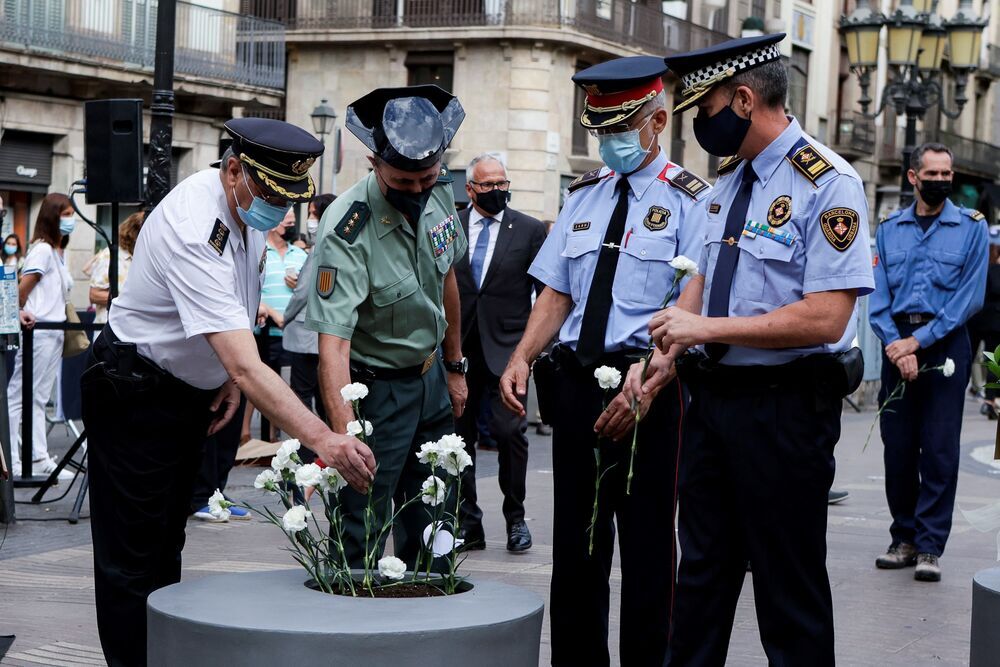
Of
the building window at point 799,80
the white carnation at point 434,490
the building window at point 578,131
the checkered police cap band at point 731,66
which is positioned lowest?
the white carnation at point 434,490

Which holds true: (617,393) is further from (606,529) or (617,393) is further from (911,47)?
(911,47)

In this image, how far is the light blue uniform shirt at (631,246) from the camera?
16.8ft

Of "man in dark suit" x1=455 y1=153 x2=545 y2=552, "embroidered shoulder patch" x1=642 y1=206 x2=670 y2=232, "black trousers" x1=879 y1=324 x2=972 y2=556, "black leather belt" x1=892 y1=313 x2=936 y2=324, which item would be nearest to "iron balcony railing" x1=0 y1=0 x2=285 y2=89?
"man in dark suit" x1=455 y1=153 x2=545 y2=552

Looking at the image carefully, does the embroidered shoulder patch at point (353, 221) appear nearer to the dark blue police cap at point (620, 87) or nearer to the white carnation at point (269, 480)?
the dark blue police cap at point (620, 87)

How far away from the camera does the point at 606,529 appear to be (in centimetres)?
516

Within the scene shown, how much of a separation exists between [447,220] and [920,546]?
370cm

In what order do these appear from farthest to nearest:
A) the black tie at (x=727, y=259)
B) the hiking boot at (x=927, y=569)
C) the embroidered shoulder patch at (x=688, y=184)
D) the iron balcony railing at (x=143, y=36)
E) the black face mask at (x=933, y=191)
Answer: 1. the iron balcony railing at (x=143, y=36)
2. the black face mask at (x=933, y=191)
3. the hiking boot at (x=927, y=569)
4. the embroidered shoulder patch at (x=688, y=184)
5. the black tie at (x=727, y=259)

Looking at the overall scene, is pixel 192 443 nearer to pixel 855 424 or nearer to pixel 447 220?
pixel 447 220

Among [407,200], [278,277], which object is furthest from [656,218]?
[278,277]

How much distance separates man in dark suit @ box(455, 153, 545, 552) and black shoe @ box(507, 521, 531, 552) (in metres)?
0.30

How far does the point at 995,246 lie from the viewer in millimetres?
18109

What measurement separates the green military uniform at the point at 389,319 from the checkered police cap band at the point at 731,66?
44.1 inches

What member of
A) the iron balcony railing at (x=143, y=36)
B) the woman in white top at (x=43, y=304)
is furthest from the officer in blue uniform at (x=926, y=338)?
the iron balcony railing at (x=143, y=36)

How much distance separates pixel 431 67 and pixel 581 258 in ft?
94.6
